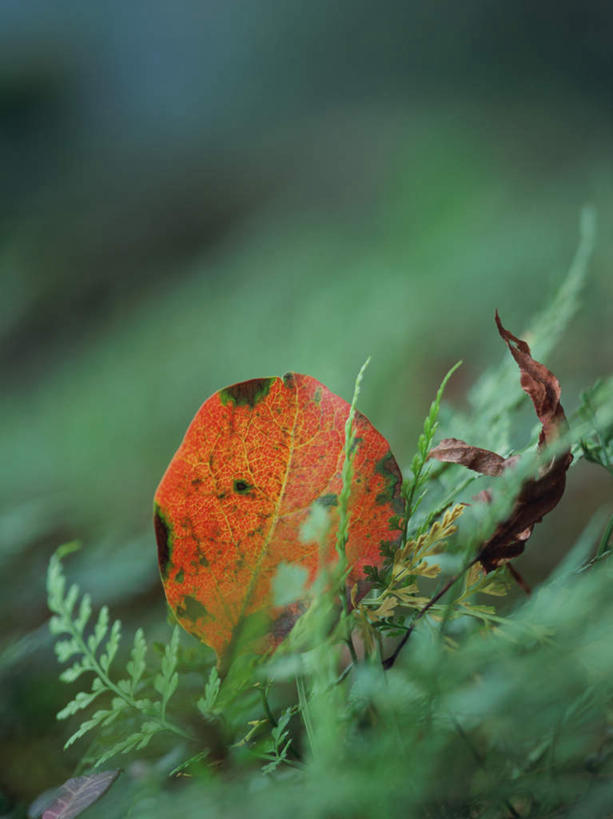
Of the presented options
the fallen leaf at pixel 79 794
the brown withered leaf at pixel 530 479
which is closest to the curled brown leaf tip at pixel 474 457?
the brown withered leaf at pixel 530 479

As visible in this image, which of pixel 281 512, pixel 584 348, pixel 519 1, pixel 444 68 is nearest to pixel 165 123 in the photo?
pixel 444 68

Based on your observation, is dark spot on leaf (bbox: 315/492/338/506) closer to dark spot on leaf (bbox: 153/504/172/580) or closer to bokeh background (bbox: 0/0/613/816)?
dark spot on leaf (bbox: 153/504/172/580)

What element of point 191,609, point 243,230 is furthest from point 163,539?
point 243,230

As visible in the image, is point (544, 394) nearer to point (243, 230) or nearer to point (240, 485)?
point (240, 485)

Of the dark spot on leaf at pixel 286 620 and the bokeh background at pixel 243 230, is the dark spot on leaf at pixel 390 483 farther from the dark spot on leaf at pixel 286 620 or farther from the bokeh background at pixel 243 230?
the bokeh background at pixel 243 230

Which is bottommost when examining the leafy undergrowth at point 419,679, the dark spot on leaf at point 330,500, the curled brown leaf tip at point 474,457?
the leafy undergrowth at point 419,679

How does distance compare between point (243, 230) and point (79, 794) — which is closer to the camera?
point (79, 794)

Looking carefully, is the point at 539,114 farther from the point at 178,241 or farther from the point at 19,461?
the point at 19,461

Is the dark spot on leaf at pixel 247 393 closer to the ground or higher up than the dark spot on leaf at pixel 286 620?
higher up
